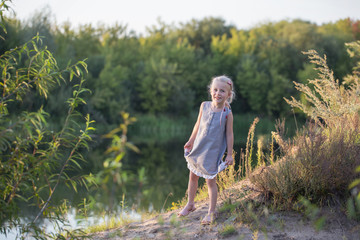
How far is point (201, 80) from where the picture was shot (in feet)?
126

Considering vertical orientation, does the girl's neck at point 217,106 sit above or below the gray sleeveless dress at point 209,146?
above

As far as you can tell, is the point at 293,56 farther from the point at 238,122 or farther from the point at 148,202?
the point at 148,202

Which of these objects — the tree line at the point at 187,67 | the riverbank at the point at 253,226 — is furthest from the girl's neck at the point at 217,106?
the tree line at the point at 187,67

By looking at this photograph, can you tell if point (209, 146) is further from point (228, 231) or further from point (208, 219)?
point (228, 231)

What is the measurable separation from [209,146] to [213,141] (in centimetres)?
7

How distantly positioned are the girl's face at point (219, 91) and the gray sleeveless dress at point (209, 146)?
13 centimetres

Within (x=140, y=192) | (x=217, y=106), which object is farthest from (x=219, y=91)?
(x=140, y=192)

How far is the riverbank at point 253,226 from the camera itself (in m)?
3.71

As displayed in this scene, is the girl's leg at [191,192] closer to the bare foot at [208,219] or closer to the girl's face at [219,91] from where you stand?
the bare foot at [208,219]

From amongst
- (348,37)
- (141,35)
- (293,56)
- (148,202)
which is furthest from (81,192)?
(141,35)

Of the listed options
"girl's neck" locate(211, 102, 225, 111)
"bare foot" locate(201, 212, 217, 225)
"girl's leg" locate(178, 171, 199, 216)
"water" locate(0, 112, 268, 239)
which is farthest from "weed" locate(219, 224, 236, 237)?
"girl's neck" locate(211, 102, 225, 111)

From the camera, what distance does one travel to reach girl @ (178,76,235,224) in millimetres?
4219

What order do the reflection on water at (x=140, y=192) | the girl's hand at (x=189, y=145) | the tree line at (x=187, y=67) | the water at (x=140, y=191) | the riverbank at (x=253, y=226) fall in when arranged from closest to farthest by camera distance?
the riverbank at (x=253, y=226) → the girl's hand at (x=189, y=145) → the reflection on water at (x=140, y=192) → the water at (x=140, y=191) → the tree line at (x=187, y=67)

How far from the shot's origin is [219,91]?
14.1ft
